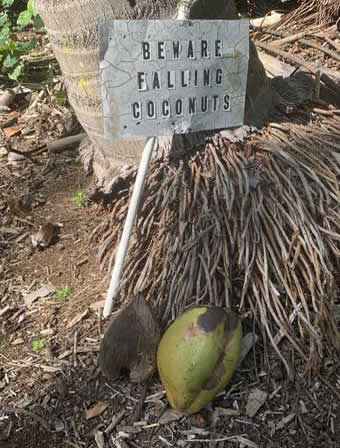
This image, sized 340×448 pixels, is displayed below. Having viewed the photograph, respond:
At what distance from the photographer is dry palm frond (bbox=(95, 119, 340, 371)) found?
6.74 ft

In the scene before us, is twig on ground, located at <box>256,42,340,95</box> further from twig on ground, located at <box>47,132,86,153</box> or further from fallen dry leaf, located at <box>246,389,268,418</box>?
fallen dry leaf, located at <box>246,389,268,418</box>

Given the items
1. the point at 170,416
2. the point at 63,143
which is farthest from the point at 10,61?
the point at 170,416

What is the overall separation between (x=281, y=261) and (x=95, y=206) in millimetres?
849

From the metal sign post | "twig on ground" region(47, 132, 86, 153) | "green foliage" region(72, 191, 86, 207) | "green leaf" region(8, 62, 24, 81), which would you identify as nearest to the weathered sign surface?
the metal sign post

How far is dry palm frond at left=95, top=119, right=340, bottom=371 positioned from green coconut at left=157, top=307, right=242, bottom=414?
0.19 m

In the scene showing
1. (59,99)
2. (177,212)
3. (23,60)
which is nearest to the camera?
(177,212)

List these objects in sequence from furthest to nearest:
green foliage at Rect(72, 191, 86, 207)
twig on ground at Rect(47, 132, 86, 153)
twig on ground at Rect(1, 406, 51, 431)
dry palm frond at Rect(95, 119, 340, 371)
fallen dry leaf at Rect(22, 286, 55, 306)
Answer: twig on ground at Rect(47, 132, 86, 153), green foliage at Rect(72, 191, 86, 207), fallen dry leaf at Rect(22, 286, 55, 306), dry palm frond at Rect(95, 119, 340, 371), twig on ground at Rect(1, 406, 51, 431)

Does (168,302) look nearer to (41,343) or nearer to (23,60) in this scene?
(41,343)

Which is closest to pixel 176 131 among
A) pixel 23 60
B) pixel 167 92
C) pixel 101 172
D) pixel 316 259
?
pixel 167 92

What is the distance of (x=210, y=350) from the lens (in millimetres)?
1785

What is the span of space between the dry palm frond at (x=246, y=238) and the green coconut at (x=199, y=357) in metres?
0.19

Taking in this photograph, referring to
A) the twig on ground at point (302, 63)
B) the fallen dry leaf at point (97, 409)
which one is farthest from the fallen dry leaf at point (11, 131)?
the fallen dry leaf at point (97, 409)

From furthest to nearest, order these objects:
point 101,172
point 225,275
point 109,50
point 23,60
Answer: point 23,60 → point 101,172 → point 225,275 → point 109,50

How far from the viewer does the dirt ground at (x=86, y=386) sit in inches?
72.2
